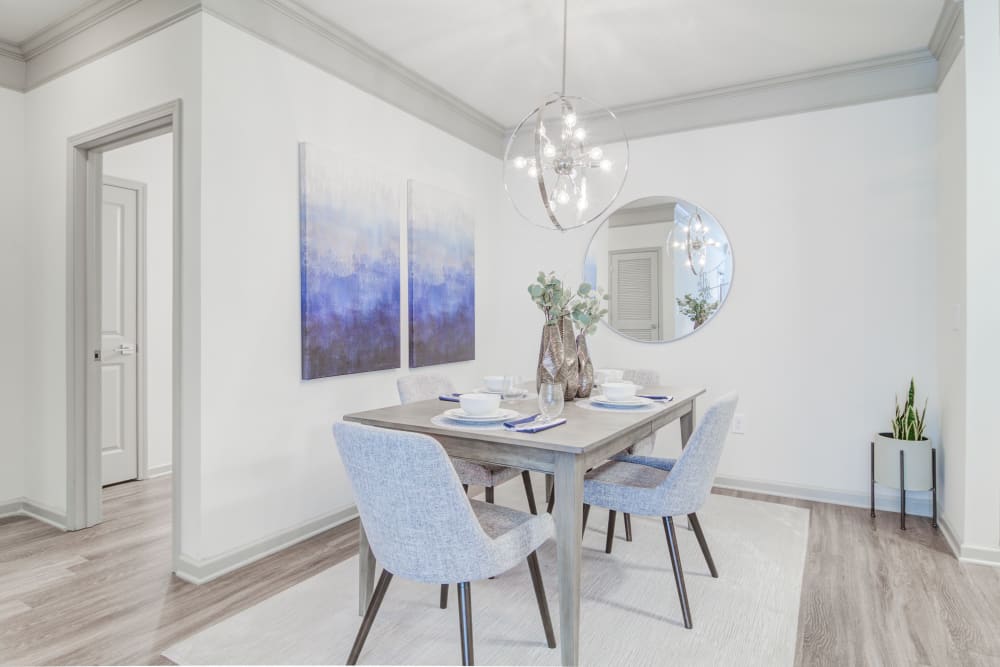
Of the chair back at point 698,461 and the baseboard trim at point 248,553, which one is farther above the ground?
the chair back at point 698,461

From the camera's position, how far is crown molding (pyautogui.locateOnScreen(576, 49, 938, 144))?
10.6ft

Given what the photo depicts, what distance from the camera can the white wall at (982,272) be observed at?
250cm

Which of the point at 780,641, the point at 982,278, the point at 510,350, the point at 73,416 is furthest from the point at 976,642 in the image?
the point at 73,416

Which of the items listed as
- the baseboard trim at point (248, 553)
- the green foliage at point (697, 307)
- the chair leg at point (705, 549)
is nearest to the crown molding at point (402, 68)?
the green foliage at point (697, 307)

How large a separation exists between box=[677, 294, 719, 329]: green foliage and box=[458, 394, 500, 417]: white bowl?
7.30ft

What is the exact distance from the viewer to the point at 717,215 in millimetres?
3734

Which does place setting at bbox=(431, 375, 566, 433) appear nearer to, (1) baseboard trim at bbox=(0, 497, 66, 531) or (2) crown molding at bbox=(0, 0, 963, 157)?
(2) crown molding at bbox=(0, 0, 963, 157)

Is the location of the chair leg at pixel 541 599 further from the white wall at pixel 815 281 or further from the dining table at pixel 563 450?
the white wall at pixel 815 281

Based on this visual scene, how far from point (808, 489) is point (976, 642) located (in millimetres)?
1561

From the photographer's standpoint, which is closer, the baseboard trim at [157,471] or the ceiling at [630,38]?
the ceiling at [630,38]

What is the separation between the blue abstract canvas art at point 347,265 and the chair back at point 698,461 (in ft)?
Answer: 5.80

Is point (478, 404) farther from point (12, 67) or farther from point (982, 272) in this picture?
point (12, 67)

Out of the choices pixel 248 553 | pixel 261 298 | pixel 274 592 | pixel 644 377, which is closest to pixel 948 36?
pixel 644 377

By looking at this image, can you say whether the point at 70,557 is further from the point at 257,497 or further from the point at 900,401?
the point at 900,401
